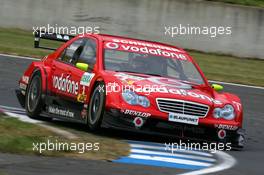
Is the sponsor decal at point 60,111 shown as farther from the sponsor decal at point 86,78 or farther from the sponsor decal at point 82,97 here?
the sponsor decal at point 86,78

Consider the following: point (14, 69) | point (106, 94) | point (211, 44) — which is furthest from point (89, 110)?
point (211, 44)

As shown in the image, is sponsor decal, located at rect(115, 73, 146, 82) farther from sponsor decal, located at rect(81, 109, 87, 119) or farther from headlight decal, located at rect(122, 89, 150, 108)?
sponsor decal, located at rect(81, 109, 87, 119)

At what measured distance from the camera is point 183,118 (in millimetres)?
10172

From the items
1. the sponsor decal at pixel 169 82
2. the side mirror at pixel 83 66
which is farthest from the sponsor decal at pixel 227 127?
the side mirror at pixel 83 66

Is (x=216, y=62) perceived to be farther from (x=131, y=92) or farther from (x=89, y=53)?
(x=131, y=92)

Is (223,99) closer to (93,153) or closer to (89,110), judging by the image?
(89,110)

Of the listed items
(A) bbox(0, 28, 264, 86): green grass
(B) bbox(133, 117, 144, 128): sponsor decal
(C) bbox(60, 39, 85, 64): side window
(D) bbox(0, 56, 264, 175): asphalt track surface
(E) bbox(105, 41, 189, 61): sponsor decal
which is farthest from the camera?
(A) bbox(0, 28, 264, 86): green grass

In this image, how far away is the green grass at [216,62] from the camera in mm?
20531

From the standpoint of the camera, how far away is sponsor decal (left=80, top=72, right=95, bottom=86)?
10.7 m

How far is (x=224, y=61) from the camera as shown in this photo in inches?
915

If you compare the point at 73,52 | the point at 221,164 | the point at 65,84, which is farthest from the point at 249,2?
the point at 221,164

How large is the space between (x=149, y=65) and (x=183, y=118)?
1310 millimetres

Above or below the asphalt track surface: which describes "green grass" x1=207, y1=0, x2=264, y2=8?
above

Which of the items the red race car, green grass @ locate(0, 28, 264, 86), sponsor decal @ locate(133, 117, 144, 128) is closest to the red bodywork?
the red race car
